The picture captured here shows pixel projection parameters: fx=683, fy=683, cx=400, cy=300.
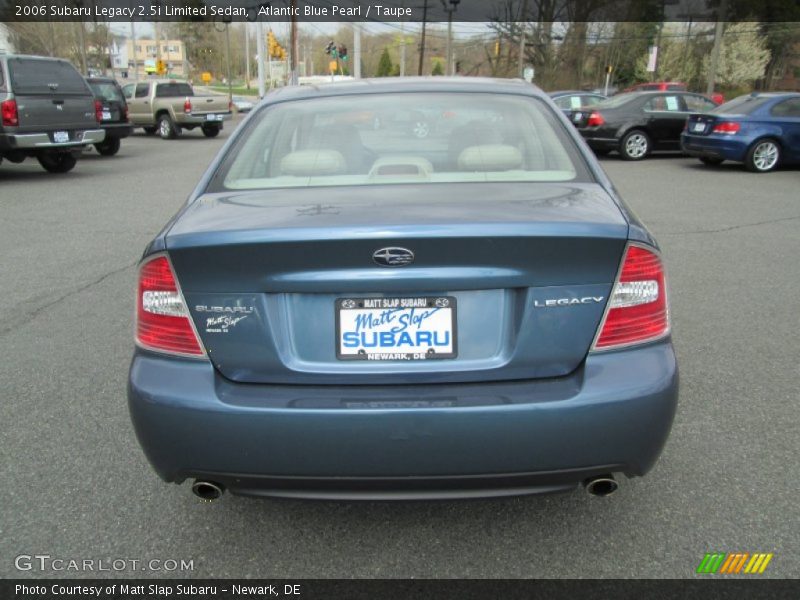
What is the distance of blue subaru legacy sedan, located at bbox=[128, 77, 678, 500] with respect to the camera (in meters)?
1.98

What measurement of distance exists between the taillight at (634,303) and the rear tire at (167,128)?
22.9 m

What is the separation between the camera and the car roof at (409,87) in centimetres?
316

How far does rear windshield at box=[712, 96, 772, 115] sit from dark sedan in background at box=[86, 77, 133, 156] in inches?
521

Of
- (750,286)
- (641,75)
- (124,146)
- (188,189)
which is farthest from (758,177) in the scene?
(641,75)

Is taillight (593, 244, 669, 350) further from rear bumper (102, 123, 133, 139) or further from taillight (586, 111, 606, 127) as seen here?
rear bumper (102, 123, 133, 139)

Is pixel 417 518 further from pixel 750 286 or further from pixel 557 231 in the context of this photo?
pixel 750 286

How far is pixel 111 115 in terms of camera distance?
1619 centimetres

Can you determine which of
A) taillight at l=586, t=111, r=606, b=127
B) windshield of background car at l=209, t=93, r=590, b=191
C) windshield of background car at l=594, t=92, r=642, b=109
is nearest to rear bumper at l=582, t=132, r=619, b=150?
taillight at l=586, t=111, r=606, b=127

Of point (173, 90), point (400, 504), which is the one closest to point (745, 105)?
point (400, 504)

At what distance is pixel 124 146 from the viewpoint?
789 inches

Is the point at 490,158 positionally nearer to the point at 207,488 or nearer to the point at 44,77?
the point at 207,488

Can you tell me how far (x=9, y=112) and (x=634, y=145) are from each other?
41.9ft

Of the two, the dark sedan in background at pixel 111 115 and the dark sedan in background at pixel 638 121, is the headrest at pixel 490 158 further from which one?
the dark sedan in background at pixel 111 115

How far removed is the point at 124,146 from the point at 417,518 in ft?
65.5
